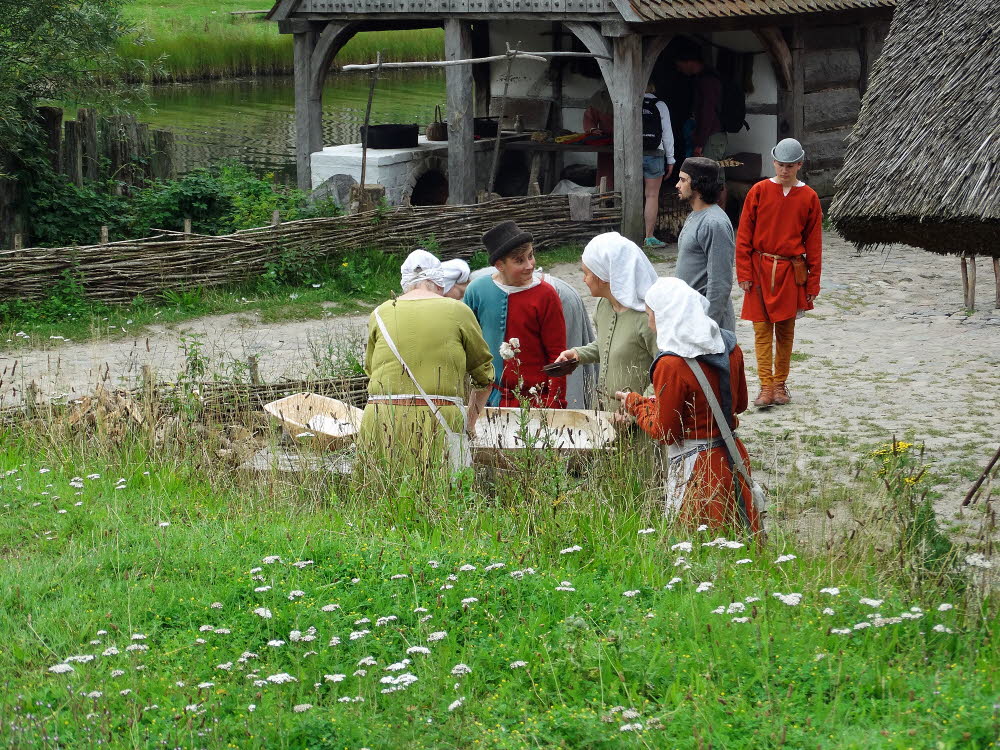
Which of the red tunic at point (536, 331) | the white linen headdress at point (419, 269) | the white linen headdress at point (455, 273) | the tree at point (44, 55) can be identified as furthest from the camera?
the tree at point (44, 55)

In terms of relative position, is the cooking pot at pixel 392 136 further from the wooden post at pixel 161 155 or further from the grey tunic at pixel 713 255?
the grey tunic at pixel 713 255

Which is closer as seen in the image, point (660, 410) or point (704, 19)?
point (660, 410)

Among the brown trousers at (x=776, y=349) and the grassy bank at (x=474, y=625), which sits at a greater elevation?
the brown trousers at (x=776, y=349)

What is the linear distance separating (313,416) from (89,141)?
28.4 feet

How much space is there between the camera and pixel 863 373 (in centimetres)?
947

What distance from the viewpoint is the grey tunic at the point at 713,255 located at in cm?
733

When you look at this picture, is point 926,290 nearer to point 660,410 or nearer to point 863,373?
point 863,373

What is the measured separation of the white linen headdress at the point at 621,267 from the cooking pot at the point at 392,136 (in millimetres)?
10498

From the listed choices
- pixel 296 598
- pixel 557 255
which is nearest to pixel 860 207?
pixel 296 598

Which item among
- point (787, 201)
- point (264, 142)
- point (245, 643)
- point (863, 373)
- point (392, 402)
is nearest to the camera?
point (245, 643)

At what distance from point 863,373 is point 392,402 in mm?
5030

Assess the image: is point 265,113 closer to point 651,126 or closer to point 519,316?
point 651,126

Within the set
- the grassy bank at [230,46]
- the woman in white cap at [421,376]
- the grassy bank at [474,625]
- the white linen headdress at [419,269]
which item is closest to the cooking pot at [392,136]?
the white linen headdress at [419,269]

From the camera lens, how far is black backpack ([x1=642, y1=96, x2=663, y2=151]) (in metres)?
14.9
